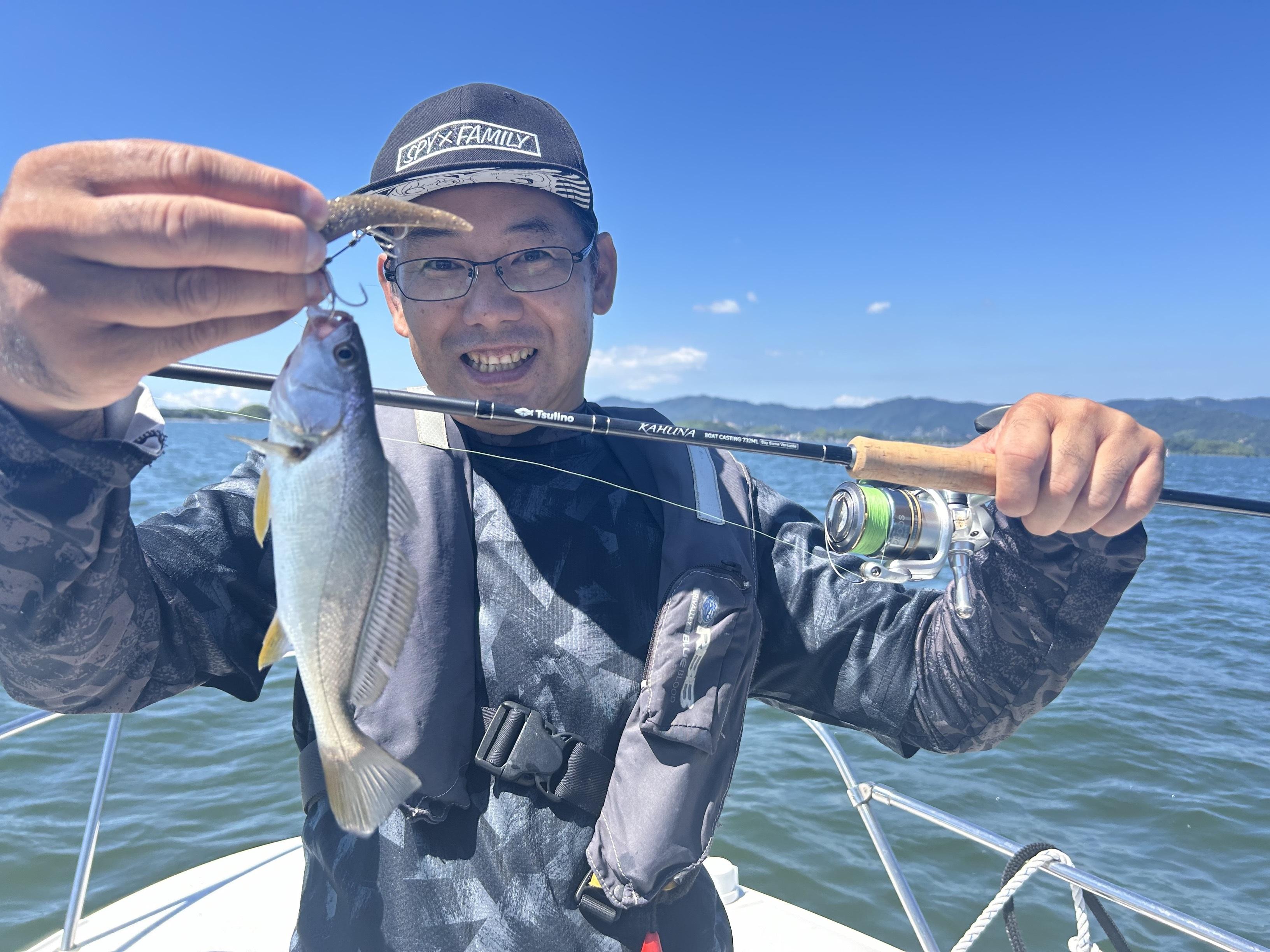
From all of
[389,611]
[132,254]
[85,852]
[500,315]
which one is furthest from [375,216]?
[85,852]

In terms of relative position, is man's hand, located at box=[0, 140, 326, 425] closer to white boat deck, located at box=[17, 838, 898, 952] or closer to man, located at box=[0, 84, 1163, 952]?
man, located at box=[0, 84, 1163, 952]

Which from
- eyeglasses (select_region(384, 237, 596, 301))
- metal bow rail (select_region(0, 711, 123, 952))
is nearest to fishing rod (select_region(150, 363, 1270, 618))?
eyeglasses (select_region(384, 237, 596, 301))

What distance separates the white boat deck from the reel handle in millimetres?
2742

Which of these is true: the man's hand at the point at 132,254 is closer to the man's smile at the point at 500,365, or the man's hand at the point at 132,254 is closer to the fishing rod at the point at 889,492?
the fishing rod at the point at 889,492

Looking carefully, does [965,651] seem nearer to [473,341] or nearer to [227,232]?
[473,341]

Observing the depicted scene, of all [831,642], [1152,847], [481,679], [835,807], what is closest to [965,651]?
[831,642]

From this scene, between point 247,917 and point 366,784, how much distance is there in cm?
297

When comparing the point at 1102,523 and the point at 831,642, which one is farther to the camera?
the point at 831,642

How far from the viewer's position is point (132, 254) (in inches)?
49.9

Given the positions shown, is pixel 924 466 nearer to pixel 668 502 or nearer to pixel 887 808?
pixel 668 502

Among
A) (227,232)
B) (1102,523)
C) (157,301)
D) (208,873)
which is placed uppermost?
(227,232)

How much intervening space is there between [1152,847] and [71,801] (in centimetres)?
963

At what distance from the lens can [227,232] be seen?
1.27 metres

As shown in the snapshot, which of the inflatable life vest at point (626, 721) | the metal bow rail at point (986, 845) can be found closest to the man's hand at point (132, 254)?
the inflatable life vest at point (626, 721)
